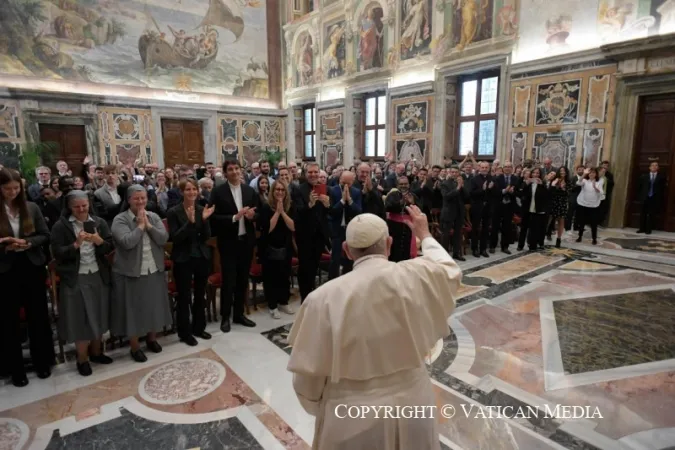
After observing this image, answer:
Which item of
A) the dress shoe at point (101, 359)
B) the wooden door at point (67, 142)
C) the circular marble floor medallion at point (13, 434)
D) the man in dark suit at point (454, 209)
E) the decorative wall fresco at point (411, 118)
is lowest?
the circular marble floor medallion at point (13, 434)

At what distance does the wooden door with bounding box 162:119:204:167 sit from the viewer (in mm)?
15695

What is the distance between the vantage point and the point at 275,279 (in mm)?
4879

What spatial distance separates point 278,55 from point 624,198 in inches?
582

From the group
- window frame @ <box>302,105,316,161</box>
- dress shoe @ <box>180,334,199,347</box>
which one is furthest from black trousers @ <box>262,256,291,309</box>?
window frame @ <box>302,105,316,161</box>

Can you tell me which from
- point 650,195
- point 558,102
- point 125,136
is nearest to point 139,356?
point 558,102

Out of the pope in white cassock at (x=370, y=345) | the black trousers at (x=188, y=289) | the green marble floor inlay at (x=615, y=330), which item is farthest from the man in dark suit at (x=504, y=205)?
the pope in white cassock at (x=370, y=345)

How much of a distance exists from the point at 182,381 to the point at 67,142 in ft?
43.8

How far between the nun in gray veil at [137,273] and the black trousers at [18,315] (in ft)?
1.83

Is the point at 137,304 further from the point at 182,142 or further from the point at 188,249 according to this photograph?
the point at 182,142

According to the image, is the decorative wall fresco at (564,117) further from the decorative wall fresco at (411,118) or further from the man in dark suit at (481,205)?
the man in dark suit at (481,205)

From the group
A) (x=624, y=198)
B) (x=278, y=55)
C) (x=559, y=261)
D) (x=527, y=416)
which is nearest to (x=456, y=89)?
(x=624, y=198)

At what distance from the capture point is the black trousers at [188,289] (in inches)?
159

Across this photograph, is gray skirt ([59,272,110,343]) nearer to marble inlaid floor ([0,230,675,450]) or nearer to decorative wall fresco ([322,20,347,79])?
marble inlaid floor ([0,230,675,450])

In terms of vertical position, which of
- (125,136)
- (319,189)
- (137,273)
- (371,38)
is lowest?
(137,273)
